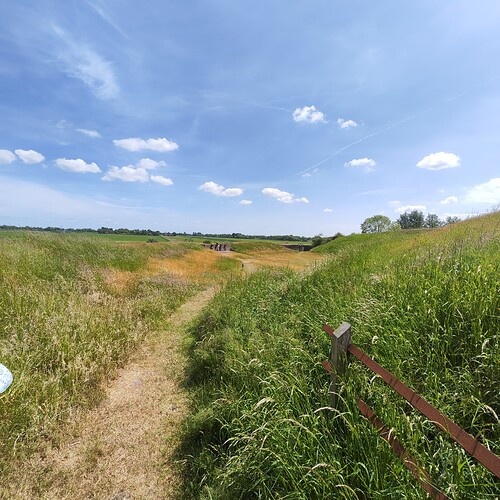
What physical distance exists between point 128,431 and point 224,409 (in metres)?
1.75

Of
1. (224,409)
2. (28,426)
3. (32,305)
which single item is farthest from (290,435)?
(32,305)

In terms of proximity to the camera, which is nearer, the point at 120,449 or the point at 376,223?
the point at 120,449

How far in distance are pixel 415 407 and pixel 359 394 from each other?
3.60 feet

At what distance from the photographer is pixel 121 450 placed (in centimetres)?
385

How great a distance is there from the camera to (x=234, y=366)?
15.0 ft

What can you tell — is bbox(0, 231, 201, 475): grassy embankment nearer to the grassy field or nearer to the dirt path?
the grassy field

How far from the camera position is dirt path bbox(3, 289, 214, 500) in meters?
3.24

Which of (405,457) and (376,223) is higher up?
(376,223)

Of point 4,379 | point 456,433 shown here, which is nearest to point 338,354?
point 456,433

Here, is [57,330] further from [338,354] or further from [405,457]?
[405,457]

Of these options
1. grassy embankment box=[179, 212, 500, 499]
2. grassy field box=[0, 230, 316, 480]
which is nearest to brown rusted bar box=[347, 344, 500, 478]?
grassy embankment box=[179, 212, 500, 499]

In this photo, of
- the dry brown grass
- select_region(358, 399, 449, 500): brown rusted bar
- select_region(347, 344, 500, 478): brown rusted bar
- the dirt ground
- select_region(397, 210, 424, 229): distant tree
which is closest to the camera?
select_region(347, 344, 500, 478): brown rusted bar

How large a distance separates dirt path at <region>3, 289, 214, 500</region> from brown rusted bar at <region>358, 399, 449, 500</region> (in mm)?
2786

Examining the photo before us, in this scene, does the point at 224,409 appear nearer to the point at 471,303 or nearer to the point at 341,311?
the point at 341,311
